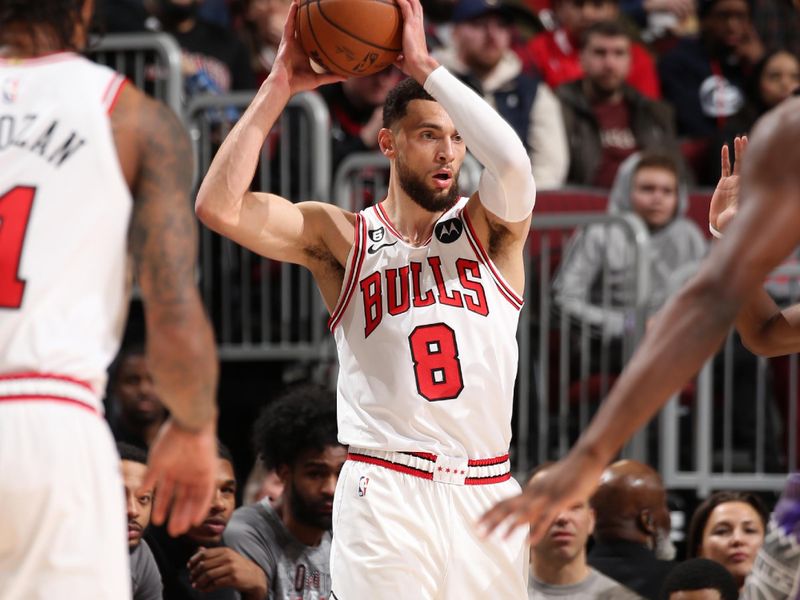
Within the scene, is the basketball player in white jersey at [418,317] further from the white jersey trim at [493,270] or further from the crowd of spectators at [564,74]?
the crowd of spectators at [564,74]

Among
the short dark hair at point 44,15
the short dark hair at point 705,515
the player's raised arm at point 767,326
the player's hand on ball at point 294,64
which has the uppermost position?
the player's hand on ball at point 294,64

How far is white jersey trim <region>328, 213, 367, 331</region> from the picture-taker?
17.2 feet

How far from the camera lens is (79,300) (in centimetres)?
344

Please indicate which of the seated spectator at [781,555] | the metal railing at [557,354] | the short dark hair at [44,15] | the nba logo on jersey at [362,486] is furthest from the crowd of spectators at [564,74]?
the short dark hair at [44,15]

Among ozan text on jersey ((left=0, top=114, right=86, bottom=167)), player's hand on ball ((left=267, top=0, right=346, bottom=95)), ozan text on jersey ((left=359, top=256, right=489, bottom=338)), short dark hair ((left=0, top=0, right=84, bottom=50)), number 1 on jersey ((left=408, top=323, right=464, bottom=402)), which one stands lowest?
number 1 on jersey ((left=408, top=323, right=464, bottom=402))

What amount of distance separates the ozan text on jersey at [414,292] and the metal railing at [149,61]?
4.27m

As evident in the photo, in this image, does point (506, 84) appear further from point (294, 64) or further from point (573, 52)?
point (294, 64)

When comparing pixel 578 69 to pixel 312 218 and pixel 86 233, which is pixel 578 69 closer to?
pixel 312 218

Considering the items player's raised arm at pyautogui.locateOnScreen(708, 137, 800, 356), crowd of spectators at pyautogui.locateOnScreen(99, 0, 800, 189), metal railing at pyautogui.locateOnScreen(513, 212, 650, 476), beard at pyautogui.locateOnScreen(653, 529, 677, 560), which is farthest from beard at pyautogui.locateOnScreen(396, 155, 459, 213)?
crowd of spectators at pyautogui.locateOnScreen(99, 0, 800, 189)

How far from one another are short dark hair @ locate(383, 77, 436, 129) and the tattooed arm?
81.0 inches

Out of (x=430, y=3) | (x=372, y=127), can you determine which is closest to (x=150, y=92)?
(x=372, y=127)

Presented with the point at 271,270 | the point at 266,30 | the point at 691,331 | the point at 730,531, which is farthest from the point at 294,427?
the point at 266,30

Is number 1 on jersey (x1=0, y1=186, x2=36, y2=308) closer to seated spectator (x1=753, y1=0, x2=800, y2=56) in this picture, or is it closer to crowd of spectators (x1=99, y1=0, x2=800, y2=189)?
crowd of spectators (x1=99, y1=0, x2=800, y2=189)

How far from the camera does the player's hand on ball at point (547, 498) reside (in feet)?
10.4
